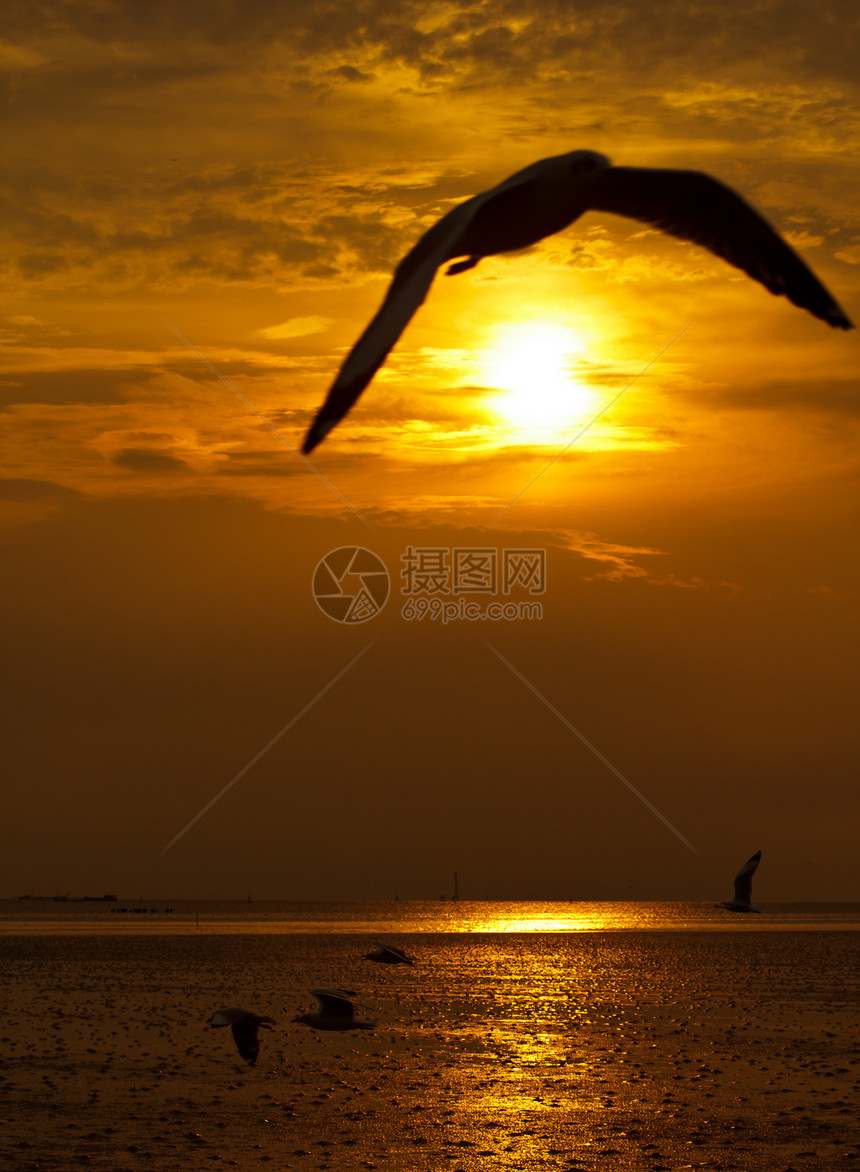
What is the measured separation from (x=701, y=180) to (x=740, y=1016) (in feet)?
96.0

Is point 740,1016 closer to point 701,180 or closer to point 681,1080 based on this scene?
point 681,1080

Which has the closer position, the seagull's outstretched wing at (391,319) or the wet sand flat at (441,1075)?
the seagull's outstretched wing at (391,319)

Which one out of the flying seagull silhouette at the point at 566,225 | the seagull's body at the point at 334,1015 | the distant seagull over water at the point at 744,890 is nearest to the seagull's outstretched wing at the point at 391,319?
the flying seagull silhouette at the point at 566,225

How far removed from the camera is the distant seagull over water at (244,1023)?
719 inches

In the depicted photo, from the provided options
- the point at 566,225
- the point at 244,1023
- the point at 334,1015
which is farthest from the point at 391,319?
the point at 334,1015

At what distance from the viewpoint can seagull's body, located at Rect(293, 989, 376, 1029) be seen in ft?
66.0

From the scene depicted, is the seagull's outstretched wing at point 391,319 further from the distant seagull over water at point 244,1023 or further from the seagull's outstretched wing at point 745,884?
the seagull's outstretched wing at point 745,884

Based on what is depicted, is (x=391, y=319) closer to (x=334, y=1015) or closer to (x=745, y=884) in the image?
(x=334, y=1015)

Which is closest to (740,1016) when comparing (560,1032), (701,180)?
(560,1032)

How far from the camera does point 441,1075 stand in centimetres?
2327

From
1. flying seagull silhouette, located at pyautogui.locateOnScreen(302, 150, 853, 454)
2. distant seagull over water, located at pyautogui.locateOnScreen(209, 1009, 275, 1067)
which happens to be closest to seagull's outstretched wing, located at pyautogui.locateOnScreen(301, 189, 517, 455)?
flying seagull silhouette, located at pyautogui.locateOnScreen(302, 150, 853, 454)

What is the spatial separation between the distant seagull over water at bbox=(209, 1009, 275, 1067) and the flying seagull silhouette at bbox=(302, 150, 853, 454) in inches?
543

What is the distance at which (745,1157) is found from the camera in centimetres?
1759

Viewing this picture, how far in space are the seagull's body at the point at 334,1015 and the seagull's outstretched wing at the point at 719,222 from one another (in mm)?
15188
